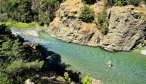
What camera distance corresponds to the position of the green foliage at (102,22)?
11538 centimetres

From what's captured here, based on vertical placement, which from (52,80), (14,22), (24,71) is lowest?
(14,22)

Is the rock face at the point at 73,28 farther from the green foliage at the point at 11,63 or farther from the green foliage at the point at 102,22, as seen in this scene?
the green foliage at the point at 11,63

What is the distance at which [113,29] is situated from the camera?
112750 millimetres

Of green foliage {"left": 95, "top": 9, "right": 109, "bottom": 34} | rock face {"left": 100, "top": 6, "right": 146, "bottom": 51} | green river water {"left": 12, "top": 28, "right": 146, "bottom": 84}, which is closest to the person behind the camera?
green river water {"left": 12, "top": 28, "right": 146, "bottom": 84}

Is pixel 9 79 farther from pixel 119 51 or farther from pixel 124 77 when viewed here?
pixel 119 51

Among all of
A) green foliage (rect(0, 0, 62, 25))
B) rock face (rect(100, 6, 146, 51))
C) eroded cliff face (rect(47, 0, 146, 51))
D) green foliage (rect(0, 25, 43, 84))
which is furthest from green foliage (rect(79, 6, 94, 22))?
green foliage (rect(0, 25, 43, 84))

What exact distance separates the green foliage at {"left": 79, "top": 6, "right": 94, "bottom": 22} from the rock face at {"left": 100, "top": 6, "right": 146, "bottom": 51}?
39.0 ft

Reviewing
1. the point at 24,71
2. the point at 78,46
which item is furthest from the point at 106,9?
the point at 24,71

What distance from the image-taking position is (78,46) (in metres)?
114

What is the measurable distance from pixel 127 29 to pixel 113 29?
4.98 meters

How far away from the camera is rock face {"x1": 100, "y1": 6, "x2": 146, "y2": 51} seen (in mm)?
109750

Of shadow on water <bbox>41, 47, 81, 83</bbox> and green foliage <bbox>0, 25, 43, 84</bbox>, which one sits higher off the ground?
green foliage <bbox>0, 25, 43, 84</bbox>

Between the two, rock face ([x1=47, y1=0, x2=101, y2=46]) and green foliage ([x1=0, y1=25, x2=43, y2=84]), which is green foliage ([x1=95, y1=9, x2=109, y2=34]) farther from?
green foliage ([x1=0, y1=25, x2=43, y2=84])

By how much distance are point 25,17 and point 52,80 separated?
91958mm
